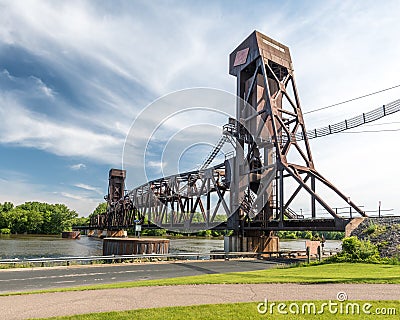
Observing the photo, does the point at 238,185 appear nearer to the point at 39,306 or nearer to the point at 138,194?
the point at 39,306

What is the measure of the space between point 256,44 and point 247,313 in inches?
1536

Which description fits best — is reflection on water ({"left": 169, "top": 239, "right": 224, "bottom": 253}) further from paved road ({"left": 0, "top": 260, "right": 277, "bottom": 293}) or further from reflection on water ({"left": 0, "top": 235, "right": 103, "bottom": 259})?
paved road ({"left": 0, "top": 260, "right": 277, "bottom": 293})

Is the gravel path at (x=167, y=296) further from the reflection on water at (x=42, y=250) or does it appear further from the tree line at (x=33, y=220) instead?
the tree line at (x=33, y=220)

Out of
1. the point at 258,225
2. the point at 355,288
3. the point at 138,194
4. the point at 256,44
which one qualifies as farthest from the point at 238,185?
the point at 138,194

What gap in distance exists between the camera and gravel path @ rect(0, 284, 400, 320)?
9.92 meters

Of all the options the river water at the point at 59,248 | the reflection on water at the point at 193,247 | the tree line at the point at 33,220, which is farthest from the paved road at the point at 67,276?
the tree line at the point at 33,220

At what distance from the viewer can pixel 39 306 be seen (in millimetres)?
10320

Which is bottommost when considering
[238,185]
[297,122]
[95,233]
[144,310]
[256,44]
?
[95,233]

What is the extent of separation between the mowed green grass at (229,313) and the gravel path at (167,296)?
2.34 feet

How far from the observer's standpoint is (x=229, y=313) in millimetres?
9031

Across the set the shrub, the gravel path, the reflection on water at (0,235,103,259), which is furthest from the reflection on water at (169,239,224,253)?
the gravel path

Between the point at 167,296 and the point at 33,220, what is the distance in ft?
455

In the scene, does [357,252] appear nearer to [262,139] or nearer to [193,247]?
[262,139]

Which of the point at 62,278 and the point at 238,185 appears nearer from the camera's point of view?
the point at 62,278
